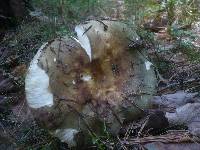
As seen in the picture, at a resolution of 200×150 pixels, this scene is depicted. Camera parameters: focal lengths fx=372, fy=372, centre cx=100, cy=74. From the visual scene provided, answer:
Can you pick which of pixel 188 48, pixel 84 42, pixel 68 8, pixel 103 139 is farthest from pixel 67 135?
pixel 68 8

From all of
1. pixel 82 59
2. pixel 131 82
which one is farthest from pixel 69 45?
pixel 131 82

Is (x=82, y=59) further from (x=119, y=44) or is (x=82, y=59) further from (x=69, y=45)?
(x=119, y=44)

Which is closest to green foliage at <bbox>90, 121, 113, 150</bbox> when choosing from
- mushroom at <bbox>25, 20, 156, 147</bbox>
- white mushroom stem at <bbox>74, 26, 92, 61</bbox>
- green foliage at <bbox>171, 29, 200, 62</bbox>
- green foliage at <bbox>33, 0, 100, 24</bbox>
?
mushroom at <bbox>25, 20, 156, 147</bbox>

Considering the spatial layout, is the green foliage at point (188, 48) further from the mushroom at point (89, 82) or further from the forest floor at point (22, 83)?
the mushroom at point (89, 82)

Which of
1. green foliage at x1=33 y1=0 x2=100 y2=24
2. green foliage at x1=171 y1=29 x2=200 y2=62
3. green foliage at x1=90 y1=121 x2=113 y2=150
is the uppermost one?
green foliage at x1=33 y1=0 x2=100 y2=24

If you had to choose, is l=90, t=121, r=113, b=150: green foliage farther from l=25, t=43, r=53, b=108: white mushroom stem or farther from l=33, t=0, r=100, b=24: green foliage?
l=33, t=0, r=100, b=24: green foliage

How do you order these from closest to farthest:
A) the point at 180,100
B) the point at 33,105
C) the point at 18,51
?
the point at 33,105, the point at 180,100, the point at 18,51

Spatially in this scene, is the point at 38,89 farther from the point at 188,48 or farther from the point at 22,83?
the point at 188,48
